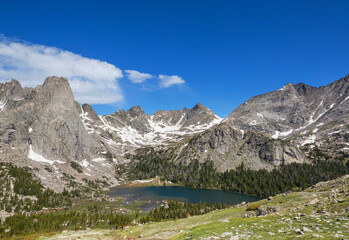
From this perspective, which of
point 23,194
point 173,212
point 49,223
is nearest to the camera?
point 49,223

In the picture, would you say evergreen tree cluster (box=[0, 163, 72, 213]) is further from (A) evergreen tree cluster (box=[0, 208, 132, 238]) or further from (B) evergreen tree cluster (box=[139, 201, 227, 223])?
(B) evergreen tree cluster (box=[139, 201, 227, 223])

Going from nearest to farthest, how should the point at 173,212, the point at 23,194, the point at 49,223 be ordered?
the point at 49,223 → the point at 173,212 → the point at 23,194

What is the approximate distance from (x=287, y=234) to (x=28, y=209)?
17559cm

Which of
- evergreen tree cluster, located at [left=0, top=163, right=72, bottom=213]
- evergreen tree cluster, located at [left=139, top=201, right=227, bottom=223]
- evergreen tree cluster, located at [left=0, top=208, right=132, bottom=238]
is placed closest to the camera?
evergreen tree cluster, located at [left=0, top=208, right=132, bottom=238]

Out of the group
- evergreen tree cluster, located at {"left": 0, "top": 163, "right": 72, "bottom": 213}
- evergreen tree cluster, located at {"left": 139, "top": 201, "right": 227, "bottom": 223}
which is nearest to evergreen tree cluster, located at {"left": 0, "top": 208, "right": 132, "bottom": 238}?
evergreen tree cluster, located at {"left": 139, "top": 201, "right": 227, "bottom": 223}

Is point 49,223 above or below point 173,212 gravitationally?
above

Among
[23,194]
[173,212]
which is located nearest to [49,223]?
[173,212]

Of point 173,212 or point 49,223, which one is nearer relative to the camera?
point 49,223

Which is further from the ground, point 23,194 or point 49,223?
point 23,194

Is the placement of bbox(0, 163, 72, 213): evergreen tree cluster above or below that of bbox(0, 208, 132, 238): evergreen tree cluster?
above

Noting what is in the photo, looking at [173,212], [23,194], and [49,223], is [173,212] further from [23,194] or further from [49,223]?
[23,194]

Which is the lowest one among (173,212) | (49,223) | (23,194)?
(173,212)

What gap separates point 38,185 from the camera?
578 ft

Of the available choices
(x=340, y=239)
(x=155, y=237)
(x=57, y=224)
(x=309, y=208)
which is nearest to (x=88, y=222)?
(x=57, y=224)
